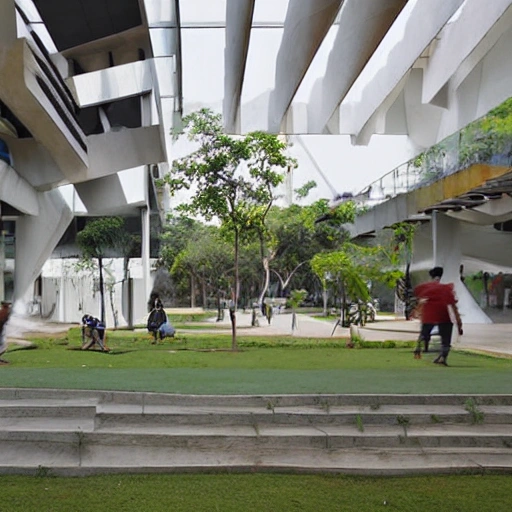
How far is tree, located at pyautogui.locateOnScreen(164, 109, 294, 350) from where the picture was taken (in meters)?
16.5

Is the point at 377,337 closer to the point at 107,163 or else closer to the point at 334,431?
the point at 107,163

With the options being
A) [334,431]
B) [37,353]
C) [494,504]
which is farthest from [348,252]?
[494,504]

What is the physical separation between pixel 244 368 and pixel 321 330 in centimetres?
588

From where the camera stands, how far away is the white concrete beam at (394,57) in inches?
550

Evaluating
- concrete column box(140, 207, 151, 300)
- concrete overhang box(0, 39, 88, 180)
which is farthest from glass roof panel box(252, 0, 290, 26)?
concrete column box(140, 207, 151, 300)

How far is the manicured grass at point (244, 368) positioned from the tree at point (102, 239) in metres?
1.91

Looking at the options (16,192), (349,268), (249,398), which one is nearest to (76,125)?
(16,192)

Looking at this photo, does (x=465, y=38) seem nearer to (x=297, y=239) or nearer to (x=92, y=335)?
(x=297, y=239)

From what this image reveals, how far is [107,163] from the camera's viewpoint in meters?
18.0

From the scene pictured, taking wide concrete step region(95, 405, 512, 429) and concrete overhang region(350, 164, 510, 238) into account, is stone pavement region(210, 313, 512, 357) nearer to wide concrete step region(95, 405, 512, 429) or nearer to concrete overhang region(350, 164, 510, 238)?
concrete overhang region(350, 164, 510, 238)

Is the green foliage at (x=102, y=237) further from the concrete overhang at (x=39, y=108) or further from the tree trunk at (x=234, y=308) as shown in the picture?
the tree trunk at (x=234, y=308)

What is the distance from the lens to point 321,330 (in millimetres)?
16375

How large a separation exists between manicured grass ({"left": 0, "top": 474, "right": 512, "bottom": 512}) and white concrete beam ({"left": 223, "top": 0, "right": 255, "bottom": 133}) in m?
8.61

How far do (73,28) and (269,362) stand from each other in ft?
34.1
